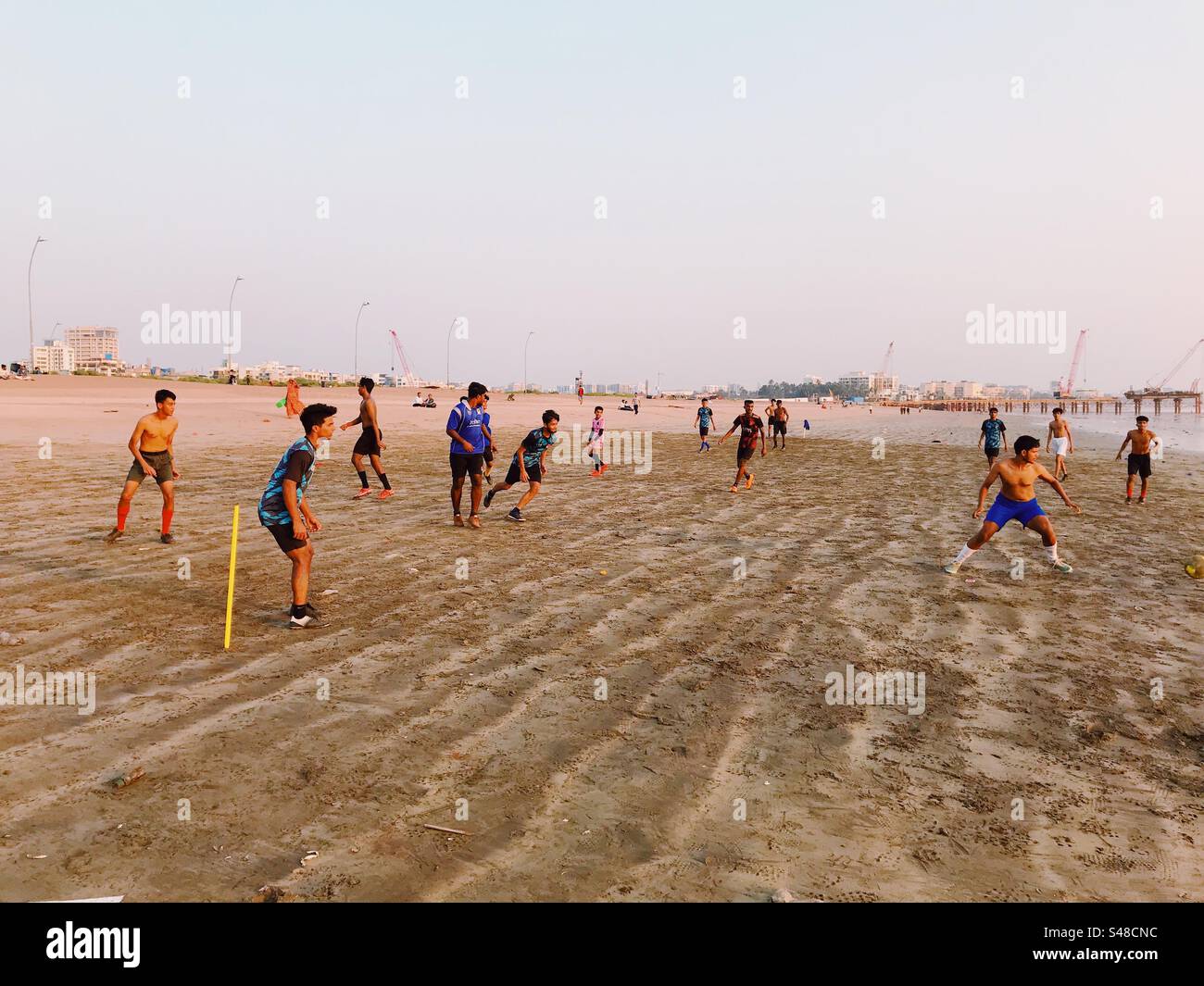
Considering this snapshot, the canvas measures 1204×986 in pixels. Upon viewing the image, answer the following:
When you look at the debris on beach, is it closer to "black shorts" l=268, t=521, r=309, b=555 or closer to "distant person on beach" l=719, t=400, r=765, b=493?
"black shorts" l=268, t=521, r=309, b=555

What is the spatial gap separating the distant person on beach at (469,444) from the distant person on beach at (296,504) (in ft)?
15.8

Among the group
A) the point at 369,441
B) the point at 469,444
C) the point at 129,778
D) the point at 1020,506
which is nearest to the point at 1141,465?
the point at 1020,506

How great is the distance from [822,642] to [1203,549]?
25.7 feet

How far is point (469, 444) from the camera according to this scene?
11.7m

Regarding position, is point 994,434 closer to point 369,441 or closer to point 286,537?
point 369,441

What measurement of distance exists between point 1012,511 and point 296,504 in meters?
8.29

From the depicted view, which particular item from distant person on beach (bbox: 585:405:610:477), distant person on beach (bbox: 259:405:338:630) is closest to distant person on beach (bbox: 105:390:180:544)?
distant person on beach (bbox: 259:405:338:630)

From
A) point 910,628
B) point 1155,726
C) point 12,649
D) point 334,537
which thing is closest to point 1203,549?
point 910,628

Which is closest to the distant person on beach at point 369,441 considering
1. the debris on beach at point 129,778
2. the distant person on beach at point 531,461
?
the distant person on beach at point 531,461

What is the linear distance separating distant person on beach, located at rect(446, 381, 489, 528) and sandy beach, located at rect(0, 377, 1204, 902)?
753mm

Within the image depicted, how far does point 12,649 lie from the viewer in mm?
5961

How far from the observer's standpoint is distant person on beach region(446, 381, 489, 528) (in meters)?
11.6
